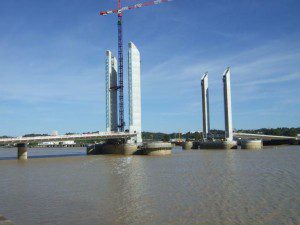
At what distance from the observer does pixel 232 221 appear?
18109mm

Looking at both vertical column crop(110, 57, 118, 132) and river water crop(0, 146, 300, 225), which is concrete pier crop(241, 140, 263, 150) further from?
river water crop(0, 146, 300, 225)

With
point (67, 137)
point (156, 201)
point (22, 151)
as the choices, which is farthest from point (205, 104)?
point (156, 201)

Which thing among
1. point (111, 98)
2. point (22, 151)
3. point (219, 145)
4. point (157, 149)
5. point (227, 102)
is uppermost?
point (111, 98)

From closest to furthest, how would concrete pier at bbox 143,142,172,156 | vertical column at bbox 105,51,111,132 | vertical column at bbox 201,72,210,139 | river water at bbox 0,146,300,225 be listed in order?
1. river water at bbox 0,146,300,225
2. concrete pier at bbox 143,142,172,156
3. vertical column at bbox 105,51,111,132
4. vertical column at bbox 201,72,210,139

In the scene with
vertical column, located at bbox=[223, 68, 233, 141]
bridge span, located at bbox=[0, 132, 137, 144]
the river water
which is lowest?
the river water

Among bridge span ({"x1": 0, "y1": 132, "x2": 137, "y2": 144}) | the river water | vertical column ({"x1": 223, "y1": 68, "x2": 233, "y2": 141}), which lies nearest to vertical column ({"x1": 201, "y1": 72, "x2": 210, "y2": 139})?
vertical column ({"x1": 223, "y1": 68, "x2": 233, "y2": 141})

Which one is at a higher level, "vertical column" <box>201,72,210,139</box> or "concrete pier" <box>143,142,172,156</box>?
"vertical column" <box>201,72,210,139</box>

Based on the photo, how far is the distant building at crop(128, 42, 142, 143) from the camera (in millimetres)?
99625

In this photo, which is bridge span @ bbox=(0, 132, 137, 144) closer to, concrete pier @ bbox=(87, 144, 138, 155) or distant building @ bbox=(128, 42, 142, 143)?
distant building @ bbox=(128, 42, 142, 143)

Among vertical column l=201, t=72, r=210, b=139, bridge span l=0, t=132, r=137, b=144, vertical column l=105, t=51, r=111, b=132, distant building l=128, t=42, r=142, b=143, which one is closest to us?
bridge span l=0, t=132, r=137, b=144

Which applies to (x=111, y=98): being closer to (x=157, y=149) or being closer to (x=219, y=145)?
(x=157, y=149)

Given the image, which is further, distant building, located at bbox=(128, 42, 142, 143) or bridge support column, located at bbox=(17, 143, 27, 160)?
distant building, located at bbox=(128, 42, 142, 143)

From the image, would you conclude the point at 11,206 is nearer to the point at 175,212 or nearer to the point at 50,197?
the point at 50,197

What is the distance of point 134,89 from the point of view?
330ft
